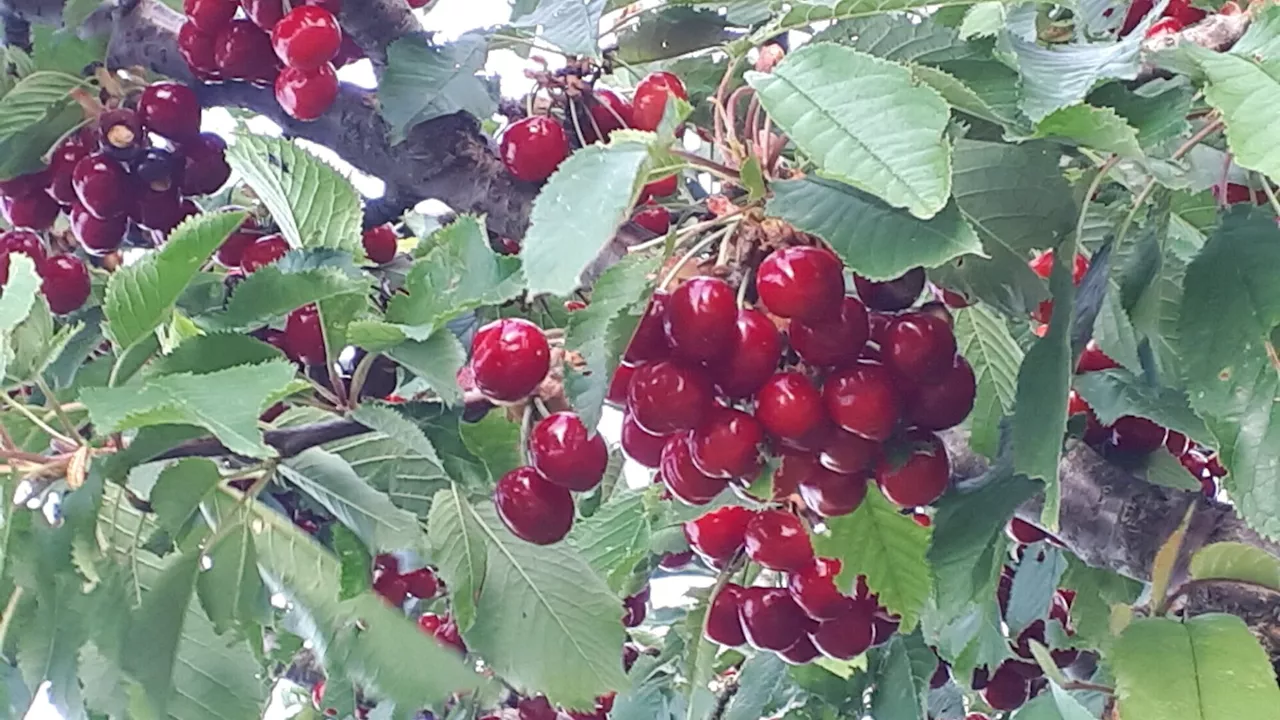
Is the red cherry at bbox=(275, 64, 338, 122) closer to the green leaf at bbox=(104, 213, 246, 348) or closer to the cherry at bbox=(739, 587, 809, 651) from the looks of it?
the green leaf at bbox=(104, 213, 246, 348)

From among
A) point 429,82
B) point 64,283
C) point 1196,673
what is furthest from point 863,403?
point 64,283

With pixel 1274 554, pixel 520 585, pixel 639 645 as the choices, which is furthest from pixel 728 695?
pixel 1274 554

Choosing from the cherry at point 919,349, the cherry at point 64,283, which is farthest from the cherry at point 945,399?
the cherry at point 64,283

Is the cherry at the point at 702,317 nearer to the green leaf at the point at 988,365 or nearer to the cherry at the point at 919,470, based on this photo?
the cherry at the point at 919,470

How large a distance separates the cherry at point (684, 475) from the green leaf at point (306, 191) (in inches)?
10.9

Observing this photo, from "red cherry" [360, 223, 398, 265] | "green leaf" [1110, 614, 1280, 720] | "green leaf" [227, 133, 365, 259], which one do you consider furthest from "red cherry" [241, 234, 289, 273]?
"green leaf" [1110, 614, 1280, 720]

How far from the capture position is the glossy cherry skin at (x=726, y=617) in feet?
2.86

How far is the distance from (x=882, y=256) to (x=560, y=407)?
0.28 m

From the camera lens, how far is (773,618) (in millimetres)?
819

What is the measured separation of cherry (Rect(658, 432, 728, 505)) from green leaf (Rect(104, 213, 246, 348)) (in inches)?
9.7

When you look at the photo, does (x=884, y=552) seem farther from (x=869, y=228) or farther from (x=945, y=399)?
(x=869, y=228)

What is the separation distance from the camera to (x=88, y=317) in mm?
1064

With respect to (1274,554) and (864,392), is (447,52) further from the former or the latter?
(1274,554)

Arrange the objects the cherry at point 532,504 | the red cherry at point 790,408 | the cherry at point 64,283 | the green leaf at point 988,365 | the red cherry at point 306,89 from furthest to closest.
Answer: the cherry at point 64,283 → the red cherry at point 306,89 → the green leaf at point 988,365 → the cherry at point 532,504 → the red cherry at point 790,408
